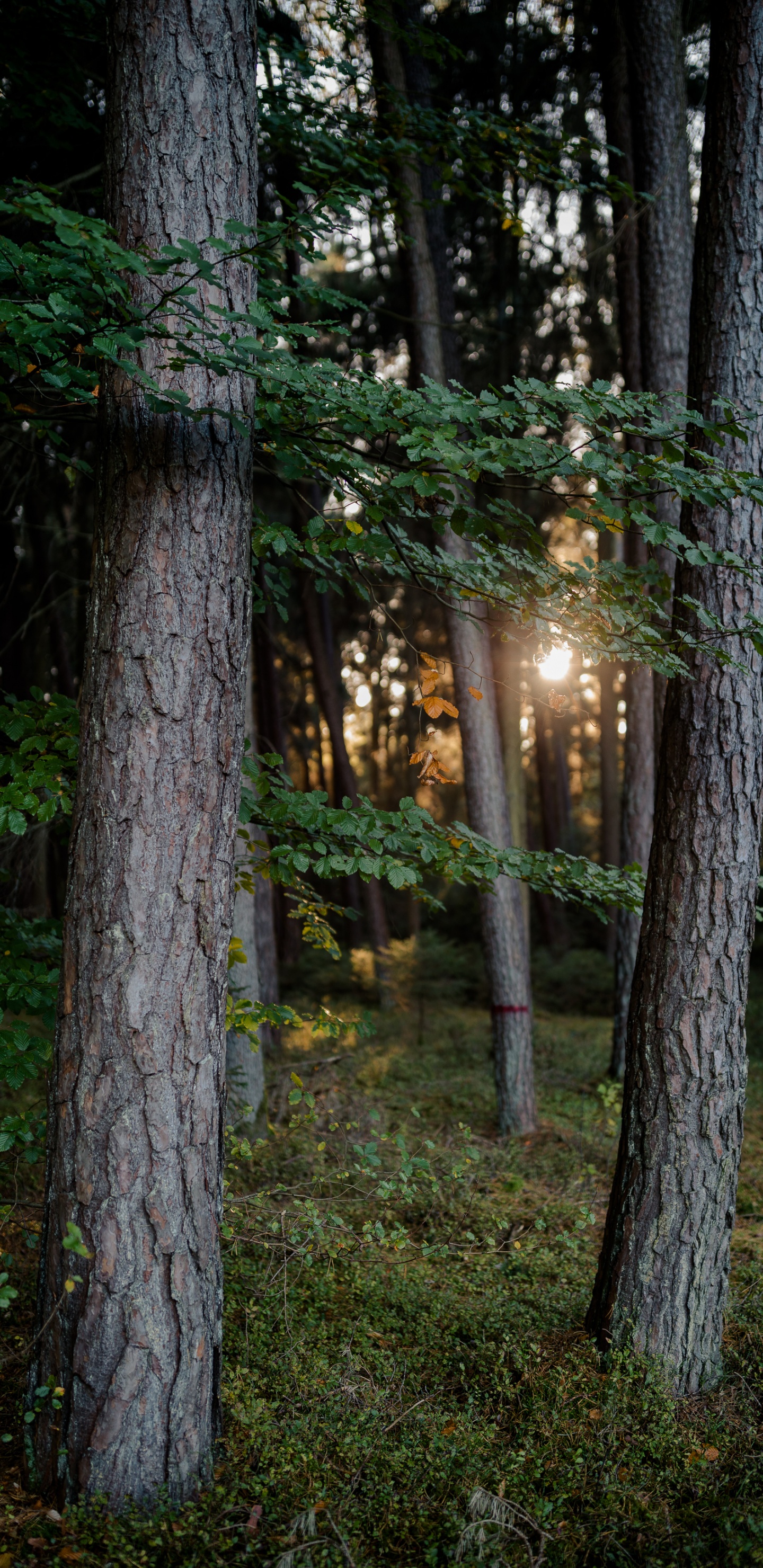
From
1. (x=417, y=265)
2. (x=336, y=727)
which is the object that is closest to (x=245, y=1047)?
(x=417, y=265)

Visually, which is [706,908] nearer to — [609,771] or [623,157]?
[623,157]

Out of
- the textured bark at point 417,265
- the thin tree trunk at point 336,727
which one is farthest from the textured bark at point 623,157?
the thin tree trunk at point 336,727

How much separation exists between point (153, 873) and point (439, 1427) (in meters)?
2.24

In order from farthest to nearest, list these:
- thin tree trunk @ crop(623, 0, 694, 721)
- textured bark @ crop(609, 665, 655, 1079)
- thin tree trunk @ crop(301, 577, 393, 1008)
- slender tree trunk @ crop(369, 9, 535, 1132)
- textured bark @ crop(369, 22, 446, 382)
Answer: thin tree trunk @ crop(301, 577, 393, 1008), textured bark @ crop(609, 665, 655, 1079), slender tree trunk @ crop(369, 9, 535, 1132), textured bark @ crop(369, 22, 446, 382), thin tree trunk @ crop(623, 0, 694, 721)

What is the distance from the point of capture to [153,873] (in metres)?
2.68

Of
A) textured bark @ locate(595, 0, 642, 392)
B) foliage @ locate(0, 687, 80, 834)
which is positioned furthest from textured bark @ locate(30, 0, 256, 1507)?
textured bark @ locate(595, 0, 642, 392)

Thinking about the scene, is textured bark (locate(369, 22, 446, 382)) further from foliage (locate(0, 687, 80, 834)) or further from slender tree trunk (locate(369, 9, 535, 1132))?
foliage (locate(0, 687, 80, 834))

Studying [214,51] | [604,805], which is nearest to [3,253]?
[214,51]

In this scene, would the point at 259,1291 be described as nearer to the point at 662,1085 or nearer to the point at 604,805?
the point at 662,1085

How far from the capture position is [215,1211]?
2.80 meters

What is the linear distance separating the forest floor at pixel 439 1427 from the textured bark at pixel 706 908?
0.25 meters

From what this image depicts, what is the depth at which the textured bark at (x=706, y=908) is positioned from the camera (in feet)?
11.2

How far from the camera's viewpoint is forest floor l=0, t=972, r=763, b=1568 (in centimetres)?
253

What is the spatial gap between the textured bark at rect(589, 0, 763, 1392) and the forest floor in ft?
0.83
